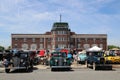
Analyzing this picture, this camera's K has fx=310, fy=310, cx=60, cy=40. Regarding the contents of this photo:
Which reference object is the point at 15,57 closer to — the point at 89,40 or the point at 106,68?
the point at 106,68

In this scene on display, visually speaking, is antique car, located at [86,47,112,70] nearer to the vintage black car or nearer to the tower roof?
the vintage black car

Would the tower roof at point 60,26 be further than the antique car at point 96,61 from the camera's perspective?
Yes

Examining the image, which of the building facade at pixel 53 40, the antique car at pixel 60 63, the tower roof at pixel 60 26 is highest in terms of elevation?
the tower roof at pixel 60 26

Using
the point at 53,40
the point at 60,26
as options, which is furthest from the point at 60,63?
the point at 53,40

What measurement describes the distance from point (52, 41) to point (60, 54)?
85.4 meters

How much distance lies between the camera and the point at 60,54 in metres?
30.6

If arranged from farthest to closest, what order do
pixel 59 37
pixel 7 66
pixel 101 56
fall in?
pixel 59 37
pixel 101 56
pixel 7 66

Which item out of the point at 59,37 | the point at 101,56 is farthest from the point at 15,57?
the point at 59,37

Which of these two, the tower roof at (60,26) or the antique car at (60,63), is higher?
the tower roof at (60,26)

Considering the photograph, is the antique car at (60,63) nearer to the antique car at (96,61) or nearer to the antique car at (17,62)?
the antique car at (17,62)

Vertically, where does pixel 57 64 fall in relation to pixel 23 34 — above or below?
below

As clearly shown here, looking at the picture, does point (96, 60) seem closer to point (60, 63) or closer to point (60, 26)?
point (60, 63)

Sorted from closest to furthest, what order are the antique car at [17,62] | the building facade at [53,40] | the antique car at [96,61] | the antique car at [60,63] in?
the antique car at [17,62], the antique car at [60,63], the antique car at [96,61], the building facade at [53,40]

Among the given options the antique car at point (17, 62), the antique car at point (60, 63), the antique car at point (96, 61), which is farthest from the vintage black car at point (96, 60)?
Result: the antique car at point (17, 62)
